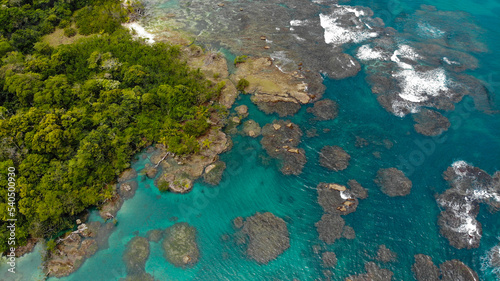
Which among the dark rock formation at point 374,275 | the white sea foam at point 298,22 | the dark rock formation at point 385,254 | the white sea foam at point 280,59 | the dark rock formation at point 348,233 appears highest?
the white sea foam at point 298,22

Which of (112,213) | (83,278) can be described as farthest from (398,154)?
(83,278)

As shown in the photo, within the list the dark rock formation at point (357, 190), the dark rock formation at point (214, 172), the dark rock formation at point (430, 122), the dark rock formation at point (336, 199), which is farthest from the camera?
the dark rock formation at point (430, 122)

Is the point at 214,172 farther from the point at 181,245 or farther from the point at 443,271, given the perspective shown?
the point at 443,271

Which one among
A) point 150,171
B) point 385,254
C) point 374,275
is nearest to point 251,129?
point 150,171

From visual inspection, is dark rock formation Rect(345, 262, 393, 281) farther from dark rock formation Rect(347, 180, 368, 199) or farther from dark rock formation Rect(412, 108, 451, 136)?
dark rock formation Rect(412, 108, 451, 136)

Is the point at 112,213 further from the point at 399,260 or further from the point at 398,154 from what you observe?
the point at 398,154

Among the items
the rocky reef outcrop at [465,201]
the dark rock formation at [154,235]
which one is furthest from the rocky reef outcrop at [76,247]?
the rocky reef outcrop at [465,201]

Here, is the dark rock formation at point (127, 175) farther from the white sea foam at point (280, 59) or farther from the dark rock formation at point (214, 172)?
the white sea foam at point (280, 59)

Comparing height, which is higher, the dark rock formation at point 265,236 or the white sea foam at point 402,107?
the white sea foam at point 402,107
